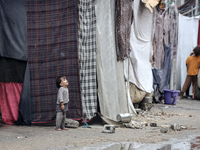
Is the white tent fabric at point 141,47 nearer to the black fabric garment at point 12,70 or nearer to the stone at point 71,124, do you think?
the stone at point 71,124

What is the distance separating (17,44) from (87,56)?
4.38ft

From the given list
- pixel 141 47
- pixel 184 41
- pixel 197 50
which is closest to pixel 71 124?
pixel 141 47

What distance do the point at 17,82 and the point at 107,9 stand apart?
7.63 ft

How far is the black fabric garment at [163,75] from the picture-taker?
10.2m

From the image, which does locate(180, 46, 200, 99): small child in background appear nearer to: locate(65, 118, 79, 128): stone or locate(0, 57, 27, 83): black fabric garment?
locate(65, 118, 79, 128): stone

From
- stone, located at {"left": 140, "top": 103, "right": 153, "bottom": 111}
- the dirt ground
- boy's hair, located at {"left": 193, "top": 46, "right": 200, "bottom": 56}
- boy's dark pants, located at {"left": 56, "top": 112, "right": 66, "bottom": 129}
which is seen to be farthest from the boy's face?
boy's hair, located at {"left": 193, "top": 46, "right": 200, "bottom": 56}

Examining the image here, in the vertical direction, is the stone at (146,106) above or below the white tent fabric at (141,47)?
below

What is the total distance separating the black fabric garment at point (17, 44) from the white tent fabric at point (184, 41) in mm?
8383

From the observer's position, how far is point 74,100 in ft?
18.1

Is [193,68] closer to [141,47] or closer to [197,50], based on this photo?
[197,50]

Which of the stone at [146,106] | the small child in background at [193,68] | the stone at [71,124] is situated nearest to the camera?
the stone at [71,124]

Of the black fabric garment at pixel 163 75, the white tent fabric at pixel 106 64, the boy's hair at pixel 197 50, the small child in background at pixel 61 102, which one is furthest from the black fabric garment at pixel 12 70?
the boy's hair at pixel 197 50

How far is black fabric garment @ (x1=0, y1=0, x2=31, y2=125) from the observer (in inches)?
210

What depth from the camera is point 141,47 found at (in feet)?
27.5
